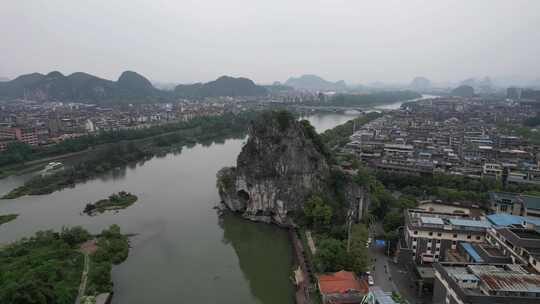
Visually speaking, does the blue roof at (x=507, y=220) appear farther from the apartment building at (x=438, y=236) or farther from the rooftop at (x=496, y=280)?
the rooftop at (x=496, y=280)

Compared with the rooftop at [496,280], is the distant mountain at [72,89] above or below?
above

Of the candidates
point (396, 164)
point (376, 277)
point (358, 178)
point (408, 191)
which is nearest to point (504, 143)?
point (396, 164)

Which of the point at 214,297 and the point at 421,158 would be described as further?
the point at 421,158

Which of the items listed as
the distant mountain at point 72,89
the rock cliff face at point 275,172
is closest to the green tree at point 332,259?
the rock cliff face at point 275,172

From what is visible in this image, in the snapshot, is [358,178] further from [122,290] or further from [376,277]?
[122,290]

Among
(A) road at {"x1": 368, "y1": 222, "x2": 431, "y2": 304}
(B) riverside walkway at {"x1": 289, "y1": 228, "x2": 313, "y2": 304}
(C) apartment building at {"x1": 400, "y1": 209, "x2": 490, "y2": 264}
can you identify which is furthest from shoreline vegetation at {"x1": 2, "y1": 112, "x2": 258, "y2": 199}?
(C) apartment building at {"x1": 400, "y1": 209, "x2": 490, "y2": 264}

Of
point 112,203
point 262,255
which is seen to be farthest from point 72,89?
point 262,255

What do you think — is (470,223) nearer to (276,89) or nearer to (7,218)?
(7,218)
